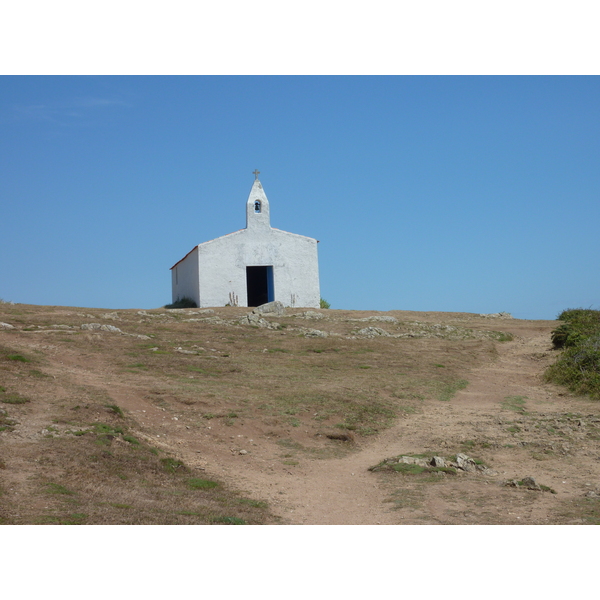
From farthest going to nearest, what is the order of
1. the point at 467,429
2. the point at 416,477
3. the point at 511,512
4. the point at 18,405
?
the point at 467,429 < the point at 18,405 < the point at 416,477 < the point at 511,512

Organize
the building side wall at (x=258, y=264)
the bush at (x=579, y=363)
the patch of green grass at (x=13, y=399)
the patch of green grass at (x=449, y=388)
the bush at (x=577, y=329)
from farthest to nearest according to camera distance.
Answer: the building side wall at (x=258, y=264)
the bush at (x=577, y=329)
the bush at (x=579, y=363)
the patch of green grass at (x=449, y=388)
the patch of green grass at (x=13, y=399)

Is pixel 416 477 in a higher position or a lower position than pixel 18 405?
lower

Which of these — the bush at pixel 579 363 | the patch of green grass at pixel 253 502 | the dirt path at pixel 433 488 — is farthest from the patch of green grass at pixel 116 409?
the bush at pixel 579 363

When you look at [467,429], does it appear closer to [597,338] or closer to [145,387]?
[145,387]

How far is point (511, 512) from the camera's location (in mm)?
8414

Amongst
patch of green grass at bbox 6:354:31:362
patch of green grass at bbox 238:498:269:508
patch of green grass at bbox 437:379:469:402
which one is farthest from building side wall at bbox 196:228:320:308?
patch of green grass at bbox 238:498:269:508

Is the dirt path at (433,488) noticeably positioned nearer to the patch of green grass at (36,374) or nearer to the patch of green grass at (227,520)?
the patch of green grass at (227,520)

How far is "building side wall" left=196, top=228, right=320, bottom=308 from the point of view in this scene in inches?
1473

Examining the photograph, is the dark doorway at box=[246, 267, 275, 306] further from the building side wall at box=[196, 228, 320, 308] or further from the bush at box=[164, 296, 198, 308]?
the bush at box=[164, 296, 198, 308]

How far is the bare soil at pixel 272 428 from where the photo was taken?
28.2ft

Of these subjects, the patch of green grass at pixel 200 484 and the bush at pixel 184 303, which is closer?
the patch of green grass at pixel 200 484

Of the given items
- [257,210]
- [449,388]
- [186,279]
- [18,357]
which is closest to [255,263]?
[257,210]

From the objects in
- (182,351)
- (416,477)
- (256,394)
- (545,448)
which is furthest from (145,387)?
(545,448)

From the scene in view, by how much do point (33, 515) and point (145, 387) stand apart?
8.19m
